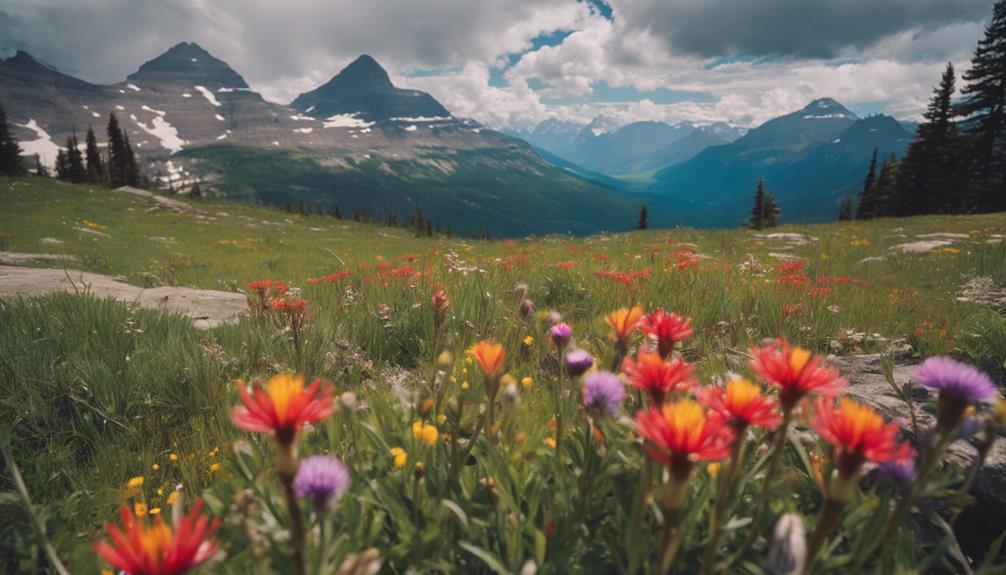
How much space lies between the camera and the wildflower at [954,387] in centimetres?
114

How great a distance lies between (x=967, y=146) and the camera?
44219 millimetres

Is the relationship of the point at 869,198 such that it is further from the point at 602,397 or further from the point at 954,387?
the point at 602,397

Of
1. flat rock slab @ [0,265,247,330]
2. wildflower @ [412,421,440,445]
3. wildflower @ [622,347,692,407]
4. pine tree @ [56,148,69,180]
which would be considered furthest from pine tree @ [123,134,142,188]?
wildflower @ [622,347,692,407]

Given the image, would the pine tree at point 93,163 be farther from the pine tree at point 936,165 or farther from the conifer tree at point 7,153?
the pine tree at point 936,165

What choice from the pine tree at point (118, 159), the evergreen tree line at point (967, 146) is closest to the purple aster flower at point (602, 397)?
the evergreen tree line at point (967, 146)

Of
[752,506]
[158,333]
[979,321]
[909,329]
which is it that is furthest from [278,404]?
[909,329]

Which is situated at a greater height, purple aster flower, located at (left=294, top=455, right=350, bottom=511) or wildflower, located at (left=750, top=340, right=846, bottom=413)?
wildflower, located at (left=750, top=340, right=846, bottom=413)

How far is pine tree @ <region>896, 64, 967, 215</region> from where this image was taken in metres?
43.8

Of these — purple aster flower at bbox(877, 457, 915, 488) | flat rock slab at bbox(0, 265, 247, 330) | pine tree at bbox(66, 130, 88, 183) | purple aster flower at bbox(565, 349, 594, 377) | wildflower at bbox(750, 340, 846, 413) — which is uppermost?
pine tree at bbox(66, 130, 88, 183)

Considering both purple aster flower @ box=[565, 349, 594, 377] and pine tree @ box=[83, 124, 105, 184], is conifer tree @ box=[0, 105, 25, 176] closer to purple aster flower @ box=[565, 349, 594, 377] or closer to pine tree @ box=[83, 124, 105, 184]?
pine tree @ box=[83, 124, 105, 184]

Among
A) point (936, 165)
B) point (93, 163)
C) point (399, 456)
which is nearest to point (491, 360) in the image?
point (399, 456)

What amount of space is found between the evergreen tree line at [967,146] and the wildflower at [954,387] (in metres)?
55.9

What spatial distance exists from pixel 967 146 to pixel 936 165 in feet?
9.90

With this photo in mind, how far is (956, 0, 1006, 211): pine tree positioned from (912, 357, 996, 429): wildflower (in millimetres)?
57965
